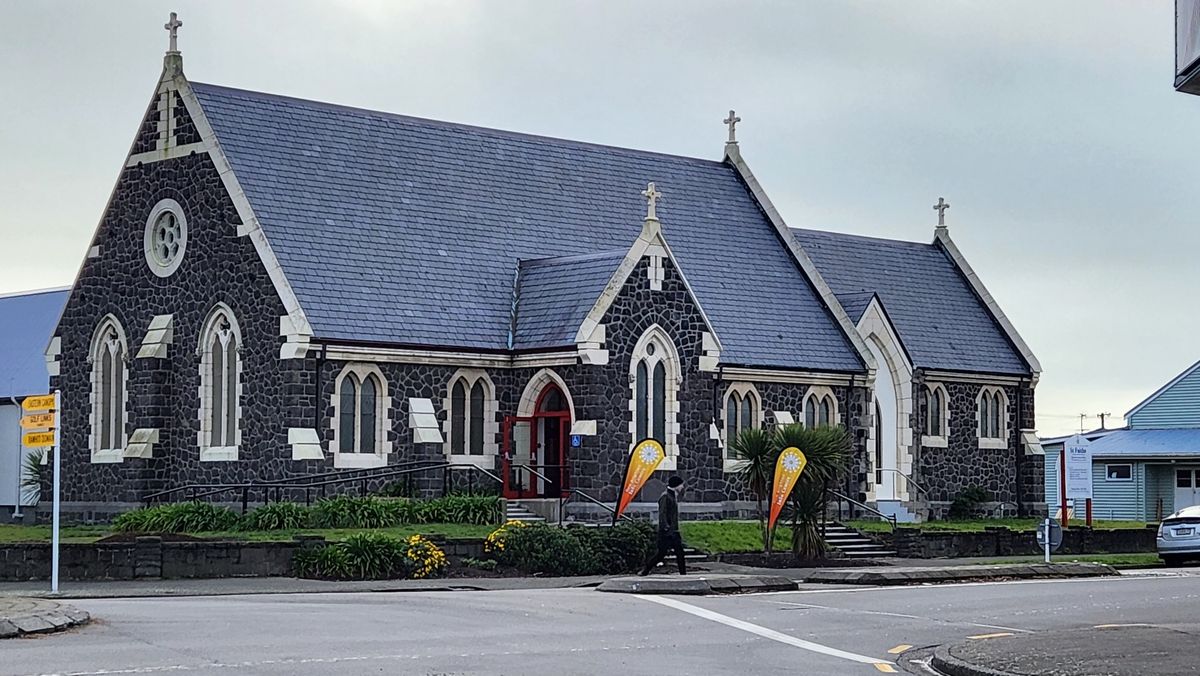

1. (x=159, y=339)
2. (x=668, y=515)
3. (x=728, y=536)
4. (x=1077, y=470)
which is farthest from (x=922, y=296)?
(x=668, y=515)

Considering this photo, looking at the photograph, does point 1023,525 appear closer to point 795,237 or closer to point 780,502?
point 795,237

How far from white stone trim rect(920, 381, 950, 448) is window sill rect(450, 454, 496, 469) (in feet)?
47.8

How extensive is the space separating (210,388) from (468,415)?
5.69 m

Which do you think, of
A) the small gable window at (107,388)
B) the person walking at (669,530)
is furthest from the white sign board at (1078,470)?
the small gable window at (107,388)

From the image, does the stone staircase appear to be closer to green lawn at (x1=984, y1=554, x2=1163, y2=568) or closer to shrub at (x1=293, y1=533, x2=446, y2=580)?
green lawn at (x1=984, y1=554, x2=1163, y2=568)

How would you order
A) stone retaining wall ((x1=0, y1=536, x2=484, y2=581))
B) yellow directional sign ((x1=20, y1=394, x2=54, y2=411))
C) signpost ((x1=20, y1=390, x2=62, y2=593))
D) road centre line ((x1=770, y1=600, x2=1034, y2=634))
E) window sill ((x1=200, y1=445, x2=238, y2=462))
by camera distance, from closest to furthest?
road centre line ((x1=770, y1=600, x2=1034, y2=634))
signpost ((x1=20, y1=390, x2=62, y2=593))
yellow directional sign ((x1=20, y1=394, x2=54, y2=411))
stone retaining wall ((x1=0, y1=536, x2=484, y2=581))
window sill ((x1=200, y1=445, x2=238, y2=462))

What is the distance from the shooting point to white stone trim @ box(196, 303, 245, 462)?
38406 millimetres

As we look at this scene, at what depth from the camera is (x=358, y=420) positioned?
3809 cm

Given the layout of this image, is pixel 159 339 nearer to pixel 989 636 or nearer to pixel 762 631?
pixel 762 631

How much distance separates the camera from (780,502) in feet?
115

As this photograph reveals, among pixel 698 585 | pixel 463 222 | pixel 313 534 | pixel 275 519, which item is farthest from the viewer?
pixel 463 222

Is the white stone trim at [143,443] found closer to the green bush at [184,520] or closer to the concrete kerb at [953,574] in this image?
the green bush at [184,520]

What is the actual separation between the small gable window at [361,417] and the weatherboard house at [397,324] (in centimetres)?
5

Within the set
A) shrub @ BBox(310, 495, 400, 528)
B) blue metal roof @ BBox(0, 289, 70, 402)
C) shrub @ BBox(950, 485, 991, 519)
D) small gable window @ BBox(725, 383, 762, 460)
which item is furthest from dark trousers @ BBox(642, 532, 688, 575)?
blue metal roof @ BBox(0, 289, 70, 402)
